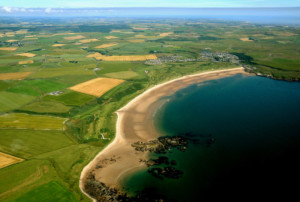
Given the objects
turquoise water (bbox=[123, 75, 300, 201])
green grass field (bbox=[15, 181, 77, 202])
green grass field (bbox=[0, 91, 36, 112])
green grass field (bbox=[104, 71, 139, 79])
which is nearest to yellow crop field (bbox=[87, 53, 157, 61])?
green grass field (bbox=[104, 71, 139, 79])

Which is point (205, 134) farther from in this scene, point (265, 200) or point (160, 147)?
point (265, 200)

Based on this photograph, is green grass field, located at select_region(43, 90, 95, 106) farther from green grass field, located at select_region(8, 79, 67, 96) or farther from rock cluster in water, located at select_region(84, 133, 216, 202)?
rock cluster in water, located at select_region(84, 133, 216, 202)

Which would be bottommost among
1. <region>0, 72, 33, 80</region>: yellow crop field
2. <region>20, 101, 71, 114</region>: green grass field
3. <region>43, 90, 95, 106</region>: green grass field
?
<region>20, 101, 71, 114</region>: green grass field

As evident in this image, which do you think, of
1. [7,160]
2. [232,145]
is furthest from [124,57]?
[7,160]

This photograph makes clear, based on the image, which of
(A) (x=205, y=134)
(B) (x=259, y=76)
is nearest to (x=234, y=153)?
(A) (x=205, y=134)

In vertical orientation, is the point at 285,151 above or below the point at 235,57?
below

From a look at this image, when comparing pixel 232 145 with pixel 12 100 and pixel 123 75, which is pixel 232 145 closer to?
pixel 123 75
